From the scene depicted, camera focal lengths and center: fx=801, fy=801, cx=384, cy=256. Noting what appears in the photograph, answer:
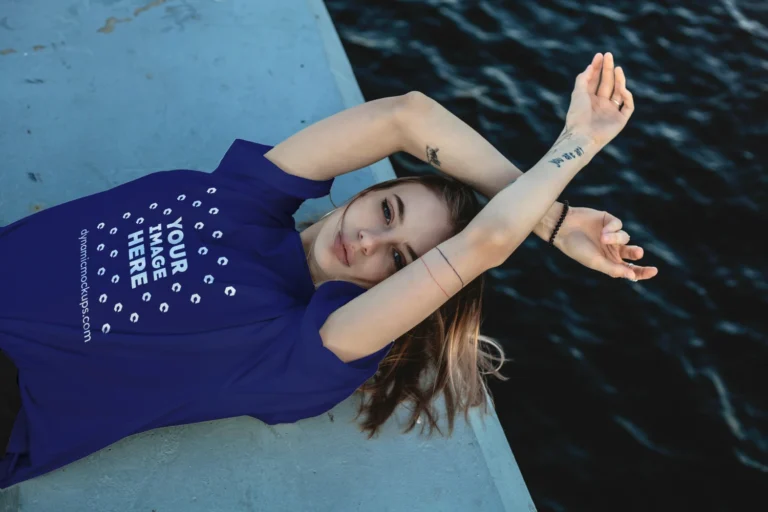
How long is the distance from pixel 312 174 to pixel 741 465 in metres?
3.04

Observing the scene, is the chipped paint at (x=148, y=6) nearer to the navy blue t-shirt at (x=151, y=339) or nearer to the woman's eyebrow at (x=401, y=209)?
the navy blue t-shirt at (x=151, y=339)

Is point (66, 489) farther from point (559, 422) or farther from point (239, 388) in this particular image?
point (559, 422)

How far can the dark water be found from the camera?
4.49 metres

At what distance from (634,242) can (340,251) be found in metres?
3.01

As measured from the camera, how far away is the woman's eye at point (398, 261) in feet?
9.33

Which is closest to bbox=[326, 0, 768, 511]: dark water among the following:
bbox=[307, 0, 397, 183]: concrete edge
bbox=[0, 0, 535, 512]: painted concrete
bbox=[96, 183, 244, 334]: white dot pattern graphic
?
bbox=[307, 0, 397, 183]: concrete edge

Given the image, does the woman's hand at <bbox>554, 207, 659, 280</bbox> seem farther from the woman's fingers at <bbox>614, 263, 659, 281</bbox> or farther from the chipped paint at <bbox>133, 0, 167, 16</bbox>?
the chipped paint at <bbox>133, 0, 167, 16</bbox>

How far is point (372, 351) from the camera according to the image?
271 cm

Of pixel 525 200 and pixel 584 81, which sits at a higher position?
pixel 584 81

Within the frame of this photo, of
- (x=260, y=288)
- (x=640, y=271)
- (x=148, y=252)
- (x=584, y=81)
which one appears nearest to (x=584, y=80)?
(x=584, y=81)

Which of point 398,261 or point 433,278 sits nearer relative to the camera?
point 433,278

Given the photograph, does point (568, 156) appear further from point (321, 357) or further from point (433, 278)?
point (321, 357)

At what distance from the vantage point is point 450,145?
124 inches

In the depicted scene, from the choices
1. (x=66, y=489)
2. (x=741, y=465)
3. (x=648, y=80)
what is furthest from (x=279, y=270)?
(x=648, y=80)
